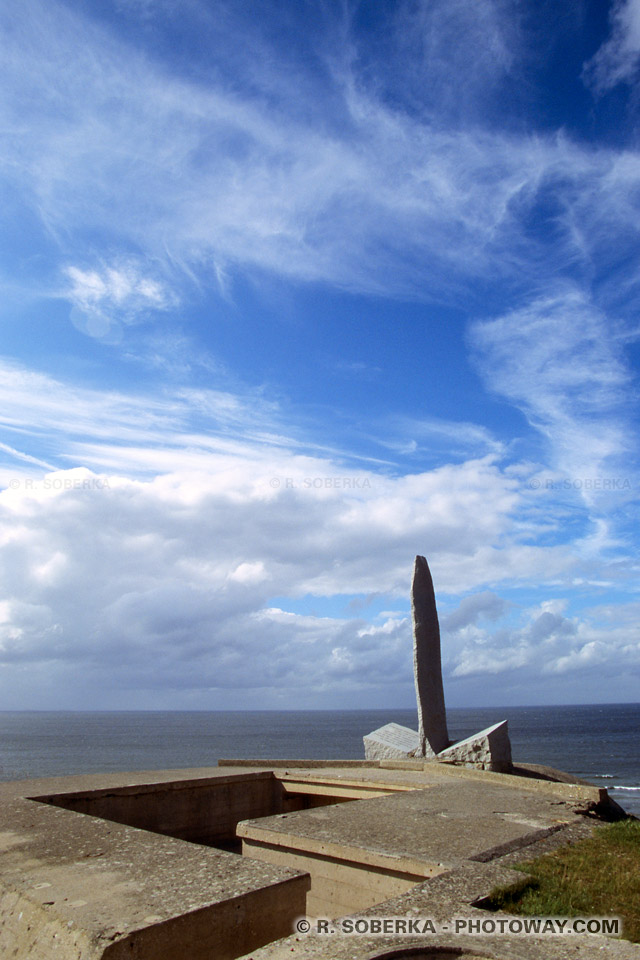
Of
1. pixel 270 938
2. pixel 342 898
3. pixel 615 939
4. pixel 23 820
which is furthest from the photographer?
pixel 23 820

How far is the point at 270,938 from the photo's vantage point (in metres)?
3.83

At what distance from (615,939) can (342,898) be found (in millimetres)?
2644

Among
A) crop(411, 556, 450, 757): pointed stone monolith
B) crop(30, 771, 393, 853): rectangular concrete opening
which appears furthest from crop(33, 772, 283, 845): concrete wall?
crop(411, 556, 450, 757): pointed stone monolith

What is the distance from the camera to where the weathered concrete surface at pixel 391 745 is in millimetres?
14833

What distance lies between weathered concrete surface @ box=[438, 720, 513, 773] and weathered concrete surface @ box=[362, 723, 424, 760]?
2.95 m

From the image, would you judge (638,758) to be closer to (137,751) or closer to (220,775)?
(137,751)

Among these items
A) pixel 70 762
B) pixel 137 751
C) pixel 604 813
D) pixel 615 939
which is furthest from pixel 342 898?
pixel 137 751

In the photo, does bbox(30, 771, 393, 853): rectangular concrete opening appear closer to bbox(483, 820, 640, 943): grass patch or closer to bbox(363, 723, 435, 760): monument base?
bbox(483, 820, 640, 943): grass patch

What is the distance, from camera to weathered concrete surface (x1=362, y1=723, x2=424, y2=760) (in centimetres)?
1483

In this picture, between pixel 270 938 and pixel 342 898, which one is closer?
pixel 270 938

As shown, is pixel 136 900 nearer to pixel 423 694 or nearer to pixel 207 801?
pixel 207 801

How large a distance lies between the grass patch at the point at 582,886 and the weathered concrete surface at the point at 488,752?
5.45 m

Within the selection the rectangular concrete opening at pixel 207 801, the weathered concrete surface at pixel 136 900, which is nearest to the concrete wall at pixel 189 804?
the rectangular concrete opening at pixel 207 801

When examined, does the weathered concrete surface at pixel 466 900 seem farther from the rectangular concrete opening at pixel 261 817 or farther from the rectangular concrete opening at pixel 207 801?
the rectangular concrete opening at pixel 207 801
